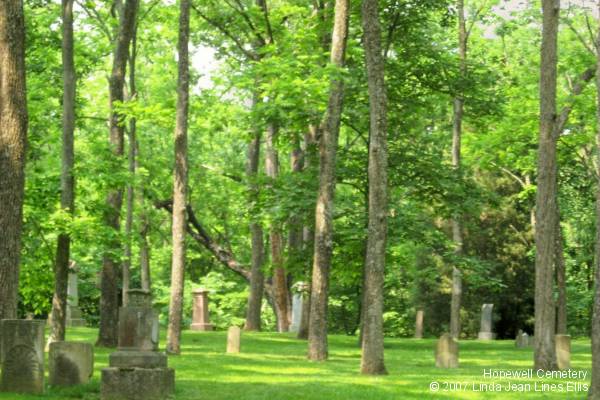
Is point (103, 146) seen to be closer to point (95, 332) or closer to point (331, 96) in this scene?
point (331, 96)

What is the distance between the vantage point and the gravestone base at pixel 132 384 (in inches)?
608

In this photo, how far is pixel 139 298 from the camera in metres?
17.0

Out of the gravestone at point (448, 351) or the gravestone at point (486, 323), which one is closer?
the gravestone at point (448, 351)

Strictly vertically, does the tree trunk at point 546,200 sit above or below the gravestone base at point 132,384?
above

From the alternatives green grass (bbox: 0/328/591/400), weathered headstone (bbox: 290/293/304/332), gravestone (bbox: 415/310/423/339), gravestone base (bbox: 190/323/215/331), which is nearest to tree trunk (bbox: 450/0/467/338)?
gravestone (bbox: 415/310/423/339)

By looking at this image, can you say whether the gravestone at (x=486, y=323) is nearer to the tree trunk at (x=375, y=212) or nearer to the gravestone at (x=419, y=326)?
the gravestone at (x=419, y=326)

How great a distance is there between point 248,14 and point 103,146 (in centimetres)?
1033

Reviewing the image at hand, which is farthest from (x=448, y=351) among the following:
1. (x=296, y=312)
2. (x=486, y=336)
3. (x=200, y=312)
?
(x=486, y=336)

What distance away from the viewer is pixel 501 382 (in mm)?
19359

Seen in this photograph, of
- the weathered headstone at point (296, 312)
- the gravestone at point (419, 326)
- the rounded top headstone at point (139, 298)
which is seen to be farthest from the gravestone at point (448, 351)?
the gravestone at point (419, 326)

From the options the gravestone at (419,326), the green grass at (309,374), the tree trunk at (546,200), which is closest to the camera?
the green grass at (309,374)

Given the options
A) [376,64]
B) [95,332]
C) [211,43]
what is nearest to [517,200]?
[211,43]

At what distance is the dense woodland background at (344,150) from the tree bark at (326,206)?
2.24 feet

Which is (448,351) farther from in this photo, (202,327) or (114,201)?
(202,327)
